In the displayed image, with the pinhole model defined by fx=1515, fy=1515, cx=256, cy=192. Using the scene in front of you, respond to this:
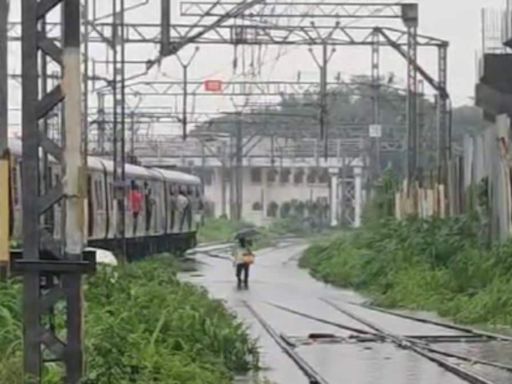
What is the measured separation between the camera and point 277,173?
110 metres

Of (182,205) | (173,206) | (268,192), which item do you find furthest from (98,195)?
(268,192)

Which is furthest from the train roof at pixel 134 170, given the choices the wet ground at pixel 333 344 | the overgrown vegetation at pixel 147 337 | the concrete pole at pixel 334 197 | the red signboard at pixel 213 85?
the concrete pole at pixel 334 197

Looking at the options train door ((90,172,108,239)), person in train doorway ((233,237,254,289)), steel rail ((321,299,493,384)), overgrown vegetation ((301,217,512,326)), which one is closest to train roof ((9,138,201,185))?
train door ((90,172,108,239))

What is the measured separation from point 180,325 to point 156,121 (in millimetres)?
62276

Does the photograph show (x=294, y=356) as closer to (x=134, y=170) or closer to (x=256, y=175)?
(x=134, y=170)

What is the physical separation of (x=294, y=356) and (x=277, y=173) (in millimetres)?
90402

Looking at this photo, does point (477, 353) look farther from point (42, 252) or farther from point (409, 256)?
point (409, 256)

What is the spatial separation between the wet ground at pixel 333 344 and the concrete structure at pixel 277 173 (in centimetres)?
4049

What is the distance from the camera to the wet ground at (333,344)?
1745 cm

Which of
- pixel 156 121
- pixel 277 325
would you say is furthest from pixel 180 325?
pixel 156 121

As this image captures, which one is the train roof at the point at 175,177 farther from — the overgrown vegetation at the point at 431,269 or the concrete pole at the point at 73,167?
the concrete pole at the point at 73,167

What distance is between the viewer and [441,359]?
755 inches

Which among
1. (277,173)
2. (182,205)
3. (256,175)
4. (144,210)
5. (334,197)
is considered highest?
(277,173)

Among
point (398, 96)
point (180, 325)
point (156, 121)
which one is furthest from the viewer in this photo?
point (398, 96)
